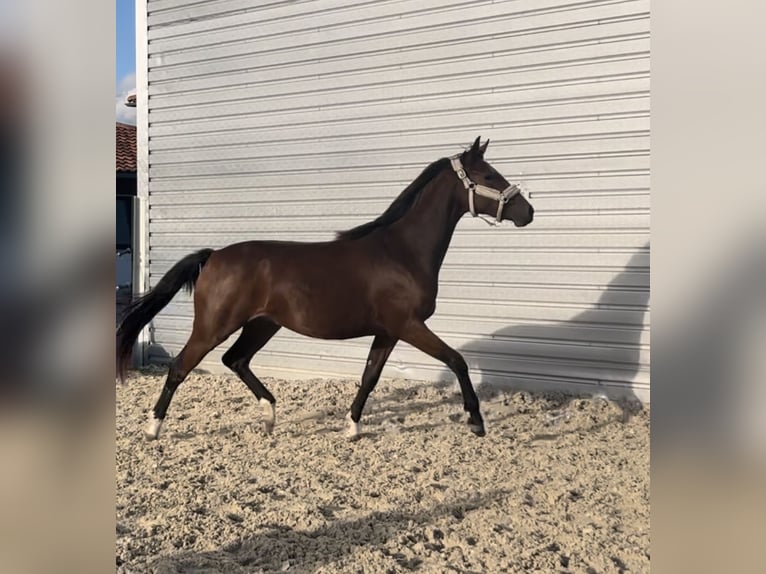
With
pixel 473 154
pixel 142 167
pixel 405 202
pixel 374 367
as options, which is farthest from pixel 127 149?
pixel 473 154

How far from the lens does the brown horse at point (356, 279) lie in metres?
3.64

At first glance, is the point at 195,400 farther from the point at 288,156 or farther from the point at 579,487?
the point at 579,487

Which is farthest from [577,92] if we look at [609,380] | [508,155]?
[609,380]

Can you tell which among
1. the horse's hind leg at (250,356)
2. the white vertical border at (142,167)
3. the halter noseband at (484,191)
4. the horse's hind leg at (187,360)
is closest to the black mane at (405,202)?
the halter noseband at (484,191)

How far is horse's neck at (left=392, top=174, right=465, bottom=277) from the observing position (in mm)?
3719

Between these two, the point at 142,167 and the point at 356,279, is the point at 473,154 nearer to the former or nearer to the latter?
the point at 356,279

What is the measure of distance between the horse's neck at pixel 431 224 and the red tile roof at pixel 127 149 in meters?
4.38

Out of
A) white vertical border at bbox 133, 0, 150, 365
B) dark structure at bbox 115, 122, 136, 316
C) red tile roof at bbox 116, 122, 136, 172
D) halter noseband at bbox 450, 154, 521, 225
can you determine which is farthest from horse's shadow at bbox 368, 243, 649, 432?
red tile roof at bbox 116, 122, 136, 172

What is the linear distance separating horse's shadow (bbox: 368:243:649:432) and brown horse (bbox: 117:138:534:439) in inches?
47.1

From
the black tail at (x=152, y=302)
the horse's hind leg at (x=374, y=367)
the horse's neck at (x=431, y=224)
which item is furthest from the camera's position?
the horse's hind leg at (x=374, y=367)

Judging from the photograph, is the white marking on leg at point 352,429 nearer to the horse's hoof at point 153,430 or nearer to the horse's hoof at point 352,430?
the horse's hoof at point 352,430

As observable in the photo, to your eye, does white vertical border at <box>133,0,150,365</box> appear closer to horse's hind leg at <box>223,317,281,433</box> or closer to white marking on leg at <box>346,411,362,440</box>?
horse's hind leg at <box>223,317,281,433</box>
